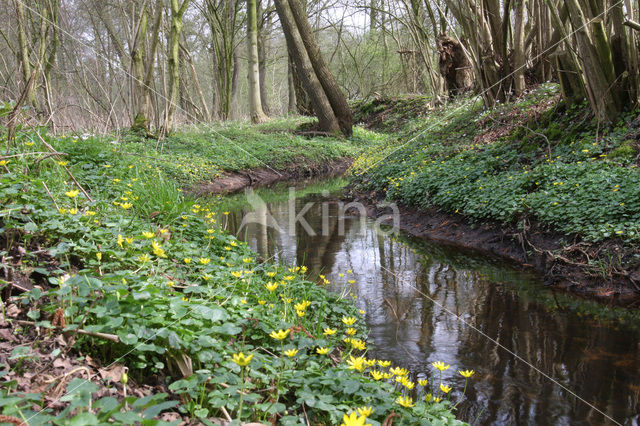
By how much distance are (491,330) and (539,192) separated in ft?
7.66

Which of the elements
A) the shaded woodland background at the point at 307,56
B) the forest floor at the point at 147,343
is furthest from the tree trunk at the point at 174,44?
the forest floor at the point at 147,343

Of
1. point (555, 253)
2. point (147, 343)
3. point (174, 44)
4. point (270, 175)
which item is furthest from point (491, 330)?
point (174, 44)

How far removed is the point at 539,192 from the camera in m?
4.76

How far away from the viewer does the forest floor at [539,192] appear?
377cm

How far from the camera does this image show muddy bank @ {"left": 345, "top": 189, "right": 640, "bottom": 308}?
356 cm

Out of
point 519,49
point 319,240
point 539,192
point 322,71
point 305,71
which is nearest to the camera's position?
point 539,192

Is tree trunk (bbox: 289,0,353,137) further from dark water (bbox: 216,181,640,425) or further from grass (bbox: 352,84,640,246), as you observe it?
dark water (bbox: 216,181,640,425)

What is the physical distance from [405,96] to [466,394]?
16262 mm

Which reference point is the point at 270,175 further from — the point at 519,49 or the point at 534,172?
the point at 534,172

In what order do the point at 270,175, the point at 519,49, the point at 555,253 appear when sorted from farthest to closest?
the point at 270,175 → the point at 519,49 → the point at 555,253

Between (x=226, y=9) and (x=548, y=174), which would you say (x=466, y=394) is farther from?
(x=226, y=9)

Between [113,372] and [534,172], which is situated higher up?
[534,172]

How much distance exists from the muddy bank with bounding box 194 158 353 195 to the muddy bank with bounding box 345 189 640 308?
4342 millimetres

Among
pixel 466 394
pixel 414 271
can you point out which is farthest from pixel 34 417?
pixel 414 271
